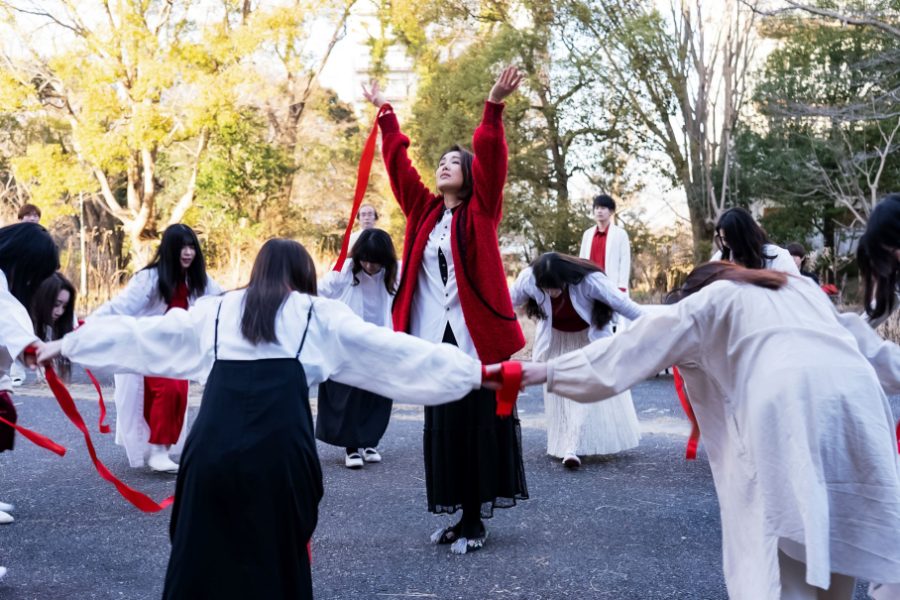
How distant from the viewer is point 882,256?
141 inches

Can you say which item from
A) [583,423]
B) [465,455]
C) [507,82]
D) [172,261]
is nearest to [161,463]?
[172,261]

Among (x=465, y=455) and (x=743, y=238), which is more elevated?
(x=743, y=238)

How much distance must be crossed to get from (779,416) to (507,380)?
92 centimetres

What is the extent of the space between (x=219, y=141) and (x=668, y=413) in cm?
1585

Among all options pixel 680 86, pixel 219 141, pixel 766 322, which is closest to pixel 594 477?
pixel 766 322

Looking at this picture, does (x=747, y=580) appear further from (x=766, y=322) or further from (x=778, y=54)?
(x=778, y=54)

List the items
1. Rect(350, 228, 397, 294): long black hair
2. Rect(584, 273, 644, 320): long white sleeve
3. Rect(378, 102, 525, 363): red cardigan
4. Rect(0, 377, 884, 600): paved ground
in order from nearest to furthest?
Rect(0, 377, 884, 600): paved ground < Rect(378, 102, 525, 363): red cardigan < Rect(584, 273, 644, 320): long white sleeve < Rect(350, 228, 397, 294): long black hair

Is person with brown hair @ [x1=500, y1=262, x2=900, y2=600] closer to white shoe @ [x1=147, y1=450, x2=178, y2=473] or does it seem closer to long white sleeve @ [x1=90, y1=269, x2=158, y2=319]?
long white sleeve @ [x1=90, y1=269, x2=158, y2=319]

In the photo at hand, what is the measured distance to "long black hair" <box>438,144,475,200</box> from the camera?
4.86m

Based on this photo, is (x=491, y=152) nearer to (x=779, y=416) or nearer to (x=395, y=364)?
(x=395, y=364)

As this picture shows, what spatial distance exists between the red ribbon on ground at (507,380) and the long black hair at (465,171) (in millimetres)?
1735

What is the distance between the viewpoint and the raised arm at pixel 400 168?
511cm

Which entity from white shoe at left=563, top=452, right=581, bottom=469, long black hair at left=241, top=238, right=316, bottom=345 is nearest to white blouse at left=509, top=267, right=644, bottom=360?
white shoe at left=563, top=452, right=581, bottom=469

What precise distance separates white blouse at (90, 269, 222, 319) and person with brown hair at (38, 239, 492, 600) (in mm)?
2921
